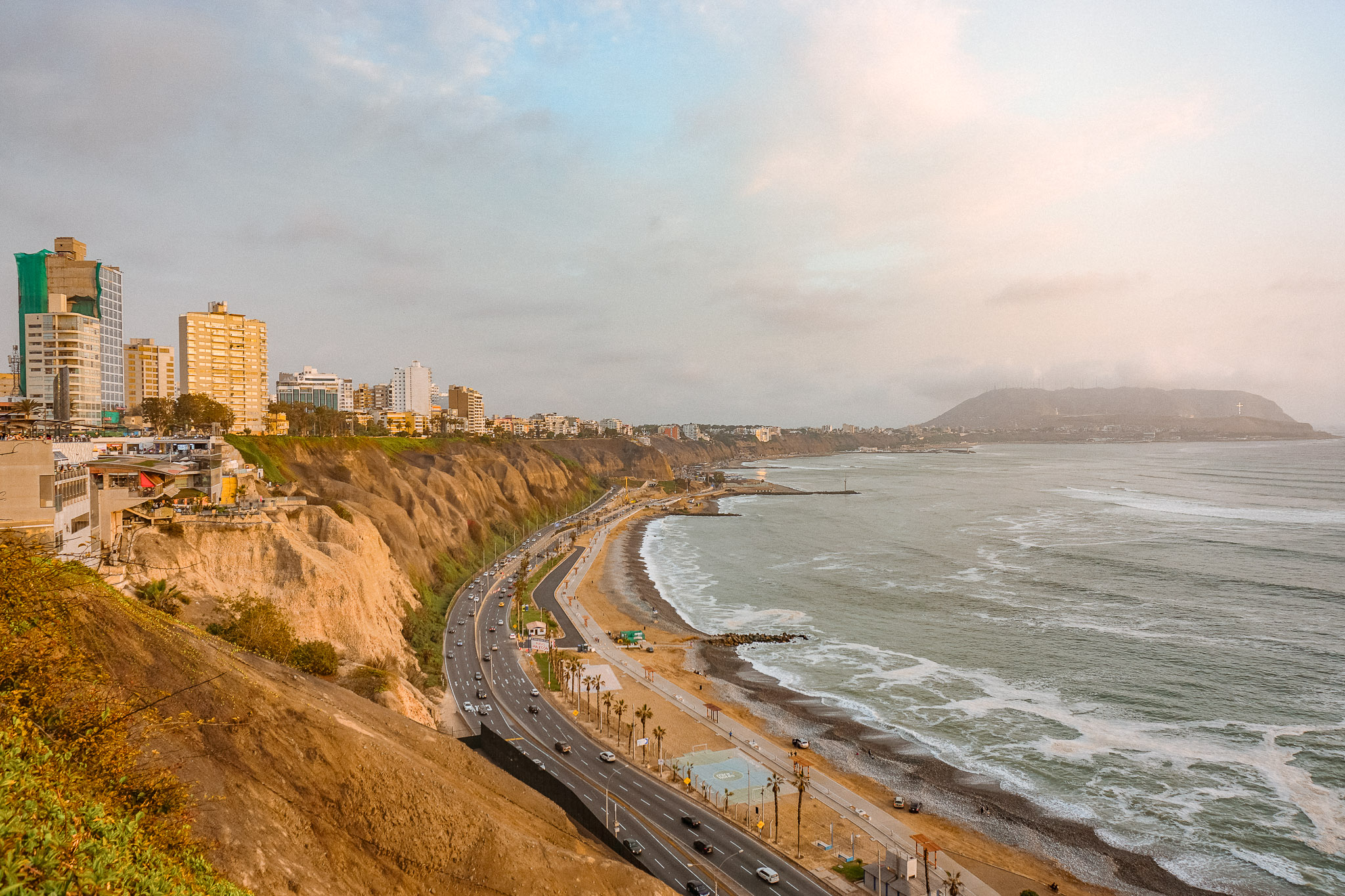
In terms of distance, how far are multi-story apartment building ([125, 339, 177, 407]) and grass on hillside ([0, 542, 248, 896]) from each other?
5522 inches

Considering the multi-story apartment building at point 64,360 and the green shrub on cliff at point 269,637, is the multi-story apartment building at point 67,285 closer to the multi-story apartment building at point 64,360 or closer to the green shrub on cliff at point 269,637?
the multi-story apartment building at point 64,360

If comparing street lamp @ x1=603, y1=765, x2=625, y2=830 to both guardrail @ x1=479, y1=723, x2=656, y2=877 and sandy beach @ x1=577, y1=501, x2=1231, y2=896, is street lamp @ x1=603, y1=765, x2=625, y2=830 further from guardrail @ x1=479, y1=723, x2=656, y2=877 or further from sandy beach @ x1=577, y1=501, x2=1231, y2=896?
sandy beach @ x1=577, y1=501, x2=1231, y2=896

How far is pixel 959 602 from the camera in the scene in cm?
8444

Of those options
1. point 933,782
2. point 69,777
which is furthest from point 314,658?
point 933,782

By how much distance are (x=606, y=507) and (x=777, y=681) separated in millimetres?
118337

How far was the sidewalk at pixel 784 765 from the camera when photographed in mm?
Result: 36344

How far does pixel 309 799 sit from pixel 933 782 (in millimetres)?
40065

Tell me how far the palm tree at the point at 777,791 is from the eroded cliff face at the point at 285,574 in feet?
97.5

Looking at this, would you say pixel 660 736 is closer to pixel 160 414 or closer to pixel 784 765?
pixel 784 765

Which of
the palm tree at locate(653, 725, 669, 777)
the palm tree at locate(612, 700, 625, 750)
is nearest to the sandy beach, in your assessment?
the palm tree at locate(653, 725, 669, 777)

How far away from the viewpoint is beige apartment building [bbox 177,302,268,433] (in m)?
119

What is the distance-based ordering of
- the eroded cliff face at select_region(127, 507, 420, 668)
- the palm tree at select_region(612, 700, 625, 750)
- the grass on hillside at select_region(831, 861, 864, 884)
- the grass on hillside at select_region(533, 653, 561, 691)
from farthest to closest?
the grass on hillside at select_region(533, 653, 561, 691), the palm tree at select_region(612, 700, 625, 750), the eroded cliff face at select_region(127, 507, 420, 668), the grass on hillside at select_region(831, 861, 864, 884)

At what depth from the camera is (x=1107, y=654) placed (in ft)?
217

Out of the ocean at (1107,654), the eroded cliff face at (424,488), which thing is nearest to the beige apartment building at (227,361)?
the eroded cliff face at (424,488)
